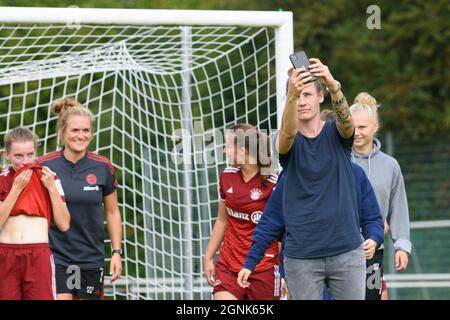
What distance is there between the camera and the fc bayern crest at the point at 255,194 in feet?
26.2

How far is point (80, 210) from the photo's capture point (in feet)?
26.5

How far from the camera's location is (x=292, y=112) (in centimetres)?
615

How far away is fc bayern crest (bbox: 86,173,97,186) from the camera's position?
8109mm

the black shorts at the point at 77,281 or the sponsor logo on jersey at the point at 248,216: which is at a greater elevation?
the sponsor logo on jersey at the point at 248,216

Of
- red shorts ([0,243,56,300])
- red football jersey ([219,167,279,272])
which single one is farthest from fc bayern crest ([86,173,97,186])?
red football jersey ([219,167,279,272])

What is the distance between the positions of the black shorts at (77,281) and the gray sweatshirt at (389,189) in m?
2.02

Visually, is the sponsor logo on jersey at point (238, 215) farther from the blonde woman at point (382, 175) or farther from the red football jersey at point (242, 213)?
the blonde woman at point (382, 175)

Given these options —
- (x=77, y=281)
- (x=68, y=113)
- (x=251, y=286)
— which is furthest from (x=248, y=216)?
(x=68, y=113)

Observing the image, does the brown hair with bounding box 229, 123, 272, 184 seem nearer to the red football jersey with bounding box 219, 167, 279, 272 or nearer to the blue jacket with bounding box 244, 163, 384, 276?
the red football jersey with bounding box 219, 167, 279, 272

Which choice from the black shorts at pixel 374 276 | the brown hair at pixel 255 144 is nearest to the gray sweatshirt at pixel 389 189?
the black shorts at pixel 374 276

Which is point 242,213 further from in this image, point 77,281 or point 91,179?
point 77,281

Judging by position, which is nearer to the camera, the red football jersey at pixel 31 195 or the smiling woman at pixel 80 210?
the red football jersey at pixel 31 195

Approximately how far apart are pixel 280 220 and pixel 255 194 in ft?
3.96
